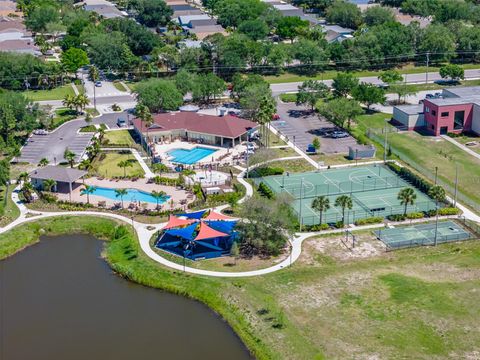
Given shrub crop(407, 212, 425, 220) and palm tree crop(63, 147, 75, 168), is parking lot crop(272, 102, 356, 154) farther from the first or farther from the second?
palm tree crop(63, 147, 75, 168)

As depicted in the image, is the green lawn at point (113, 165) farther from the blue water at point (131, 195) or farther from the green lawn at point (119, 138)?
the blue water at point (131, 195)

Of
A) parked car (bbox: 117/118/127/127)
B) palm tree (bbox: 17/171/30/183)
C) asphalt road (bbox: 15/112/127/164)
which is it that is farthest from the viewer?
parked car (bbox: 117/118/127/127)

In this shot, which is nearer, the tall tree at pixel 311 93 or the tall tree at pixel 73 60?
the tall tree at pixel 311 93

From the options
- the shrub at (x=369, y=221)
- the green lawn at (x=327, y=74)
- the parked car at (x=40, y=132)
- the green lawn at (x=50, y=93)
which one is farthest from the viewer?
the green lawn at (x=327, y=74)

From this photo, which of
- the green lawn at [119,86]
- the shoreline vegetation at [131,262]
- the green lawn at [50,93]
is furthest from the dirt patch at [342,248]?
the green lawn at [50,93]

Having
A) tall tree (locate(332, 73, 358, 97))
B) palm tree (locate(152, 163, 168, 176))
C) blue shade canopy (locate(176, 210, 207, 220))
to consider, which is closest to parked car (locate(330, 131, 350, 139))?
tall tree (locate(332, 73, 358, 97))

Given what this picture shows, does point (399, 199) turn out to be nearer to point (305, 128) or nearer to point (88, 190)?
point (305, 128)
